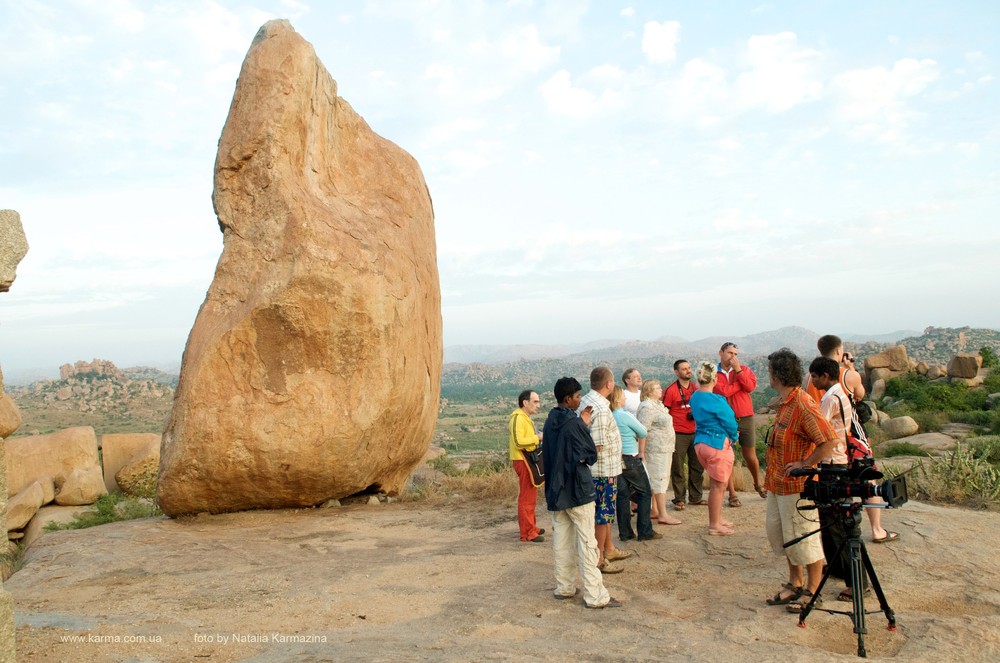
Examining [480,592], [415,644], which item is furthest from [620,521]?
[415,644]

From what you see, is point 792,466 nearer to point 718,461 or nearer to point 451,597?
point 718,461

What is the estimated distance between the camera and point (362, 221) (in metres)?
9.60

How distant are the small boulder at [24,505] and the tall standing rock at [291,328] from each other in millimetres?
4433

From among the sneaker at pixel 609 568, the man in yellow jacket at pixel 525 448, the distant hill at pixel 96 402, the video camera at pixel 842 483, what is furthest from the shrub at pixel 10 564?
the distant hill at pixel 96 402

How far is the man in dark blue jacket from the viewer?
18.0 ft

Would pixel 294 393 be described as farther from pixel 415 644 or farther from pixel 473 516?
pixel 415 644

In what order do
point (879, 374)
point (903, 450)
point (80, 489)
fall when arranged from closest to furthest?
point (80, 489) < point (903, 450) < point (879, 374)

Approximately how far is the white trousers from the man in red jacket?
3128mm

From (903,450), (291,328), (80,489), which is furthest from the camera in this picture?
(903,450)

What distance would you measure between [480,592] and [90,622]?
2.90 metres

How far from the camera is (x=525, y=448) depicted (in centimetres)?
763

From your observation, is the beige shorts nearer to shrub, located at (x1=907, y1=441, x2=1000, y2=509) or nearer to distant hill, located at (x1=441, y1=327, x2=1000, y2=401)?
shrub, located at (x1=907, y1=441, x2=1000, y2=509)

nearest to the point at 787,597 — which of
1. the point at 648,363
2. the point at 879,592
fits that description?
the point at 879,592

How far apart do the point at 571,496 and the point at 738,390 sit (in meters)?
3.48
